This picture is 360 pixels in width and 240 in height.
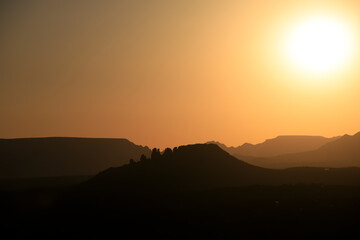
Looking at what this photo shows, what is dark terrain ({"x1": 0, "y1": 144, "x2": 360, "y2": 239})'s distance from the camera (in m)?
58.2

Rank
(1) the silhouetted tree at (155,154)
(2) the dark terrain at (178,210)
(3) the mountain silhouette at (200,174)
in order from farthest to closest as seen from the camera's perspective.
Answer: (1) the silhouetted tree at (155,154)
(3) the mountain silhouette at (200,174)
(2) the dark terrain at (178,210)

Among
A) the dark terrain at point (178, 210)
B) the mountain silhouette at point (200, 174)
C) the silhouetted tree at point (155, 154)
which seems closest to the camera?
the dark terrain at point (178, 210)

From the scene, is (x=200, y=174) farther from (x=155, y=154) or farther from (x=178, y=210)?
(x=178, y=210)

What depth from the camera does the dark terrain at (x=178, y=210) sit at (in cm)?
5819

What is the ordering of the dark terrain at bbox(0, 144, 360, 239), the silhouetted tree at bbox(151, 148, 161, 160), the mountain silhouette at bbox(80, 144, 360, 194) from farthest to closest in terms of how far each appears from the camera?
the silhouetted tree at bbox(151, 148, 161, 160) → the mountain silhouette at bbox(80, 144, 360, 194) → the dark terrain at bbox(0, 144, 360, 239)

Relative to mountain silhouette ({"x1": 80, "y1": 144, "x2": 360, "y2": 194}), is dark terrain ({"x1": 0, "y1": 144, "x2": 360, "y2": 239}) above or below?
below

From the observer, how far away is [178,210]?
65.4 m

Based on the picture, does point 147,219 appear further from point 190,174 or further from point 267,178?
point 267,178

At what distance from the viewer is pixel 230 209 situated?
217ft

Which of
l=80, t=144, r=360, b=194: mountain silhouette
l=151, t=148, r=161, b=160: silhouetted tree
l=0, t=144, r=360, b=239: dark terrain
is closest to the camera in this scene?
l=0, t=144, r=360, b=239: dark terrain

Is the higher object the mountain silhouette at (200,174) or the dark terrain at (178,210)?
the mountain silhouette at (200,174)

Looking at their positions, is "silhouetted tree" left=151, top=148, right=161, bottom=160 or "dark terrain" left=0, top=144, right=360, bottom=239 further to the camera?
"silhouetted tree" left=151, top=148, right=161, bottom=160

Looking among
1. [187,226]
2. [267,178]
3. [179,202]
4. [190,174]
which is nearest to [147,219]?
[187,226]

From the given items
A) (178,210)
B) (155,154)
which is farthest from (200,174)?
(178,210)
